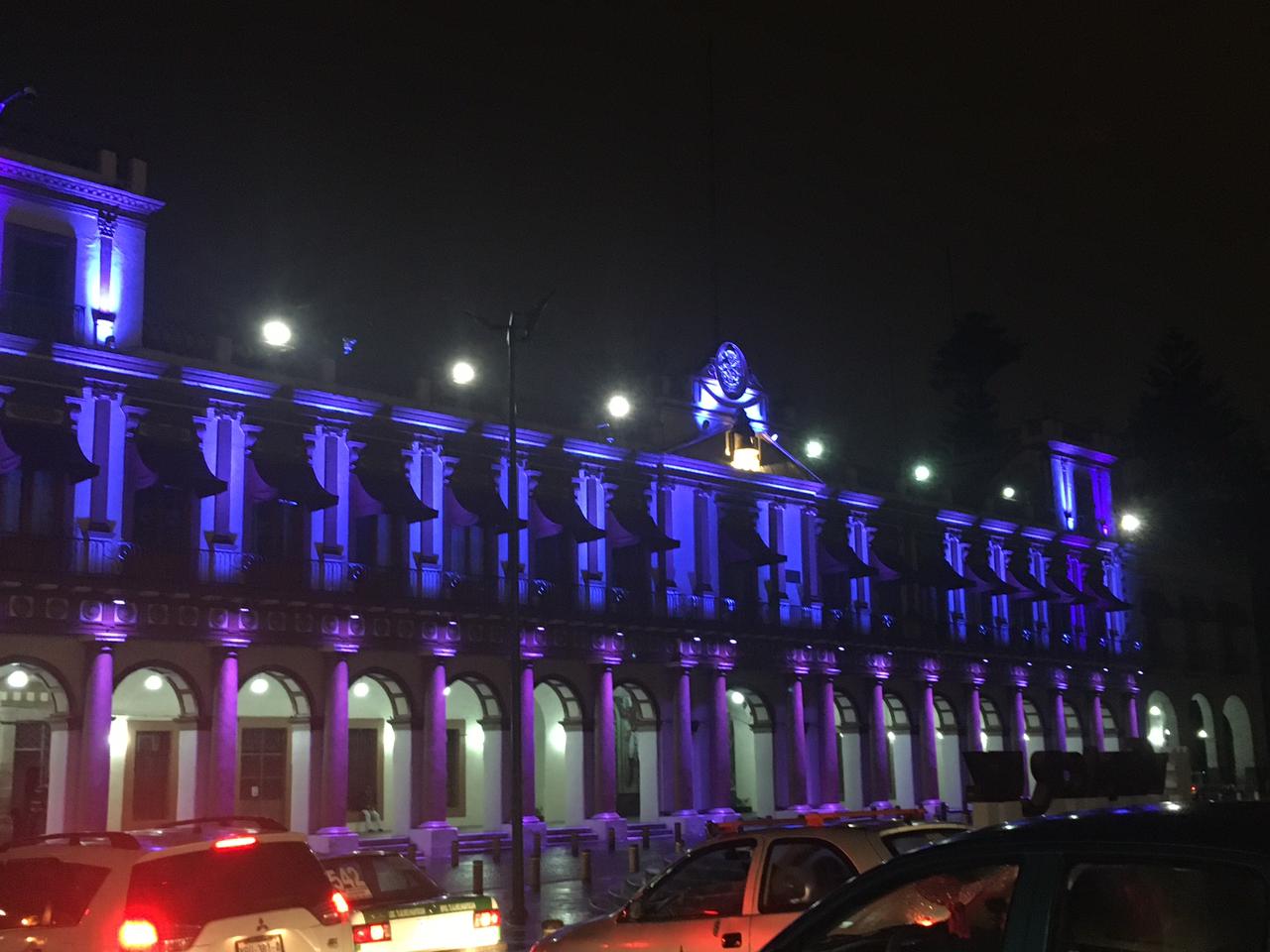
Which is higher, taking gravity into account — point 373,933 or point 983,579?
point 983,579

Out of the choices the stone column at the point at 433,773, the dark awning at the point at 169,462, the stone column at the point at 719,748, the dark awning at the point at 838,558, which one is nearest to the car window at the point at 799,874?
the dark awning at the point at 169,462

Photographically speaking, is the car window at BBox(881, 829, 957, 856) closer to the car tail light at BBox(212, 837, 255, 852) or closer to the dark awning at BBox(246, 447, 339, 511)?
the car tail light at BBox(212, 837, 255, 852)

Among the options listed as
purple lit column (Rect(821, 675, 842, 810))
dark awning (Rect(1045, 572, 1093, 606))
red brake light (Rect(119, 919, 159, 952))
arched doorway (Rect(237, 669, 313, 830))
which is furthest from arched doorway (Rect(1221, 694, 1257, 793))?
red brake light (Rect(119, 919, 159, 952))

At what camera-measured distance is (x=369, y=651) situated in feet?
113

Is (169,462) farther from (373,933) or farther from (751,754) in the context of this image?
(751,754)

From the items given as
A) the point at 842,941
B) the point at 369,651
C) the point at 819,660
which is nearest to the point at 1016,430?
the point at 819,660

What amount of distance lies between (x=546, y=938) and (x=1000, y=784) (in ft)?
11.1

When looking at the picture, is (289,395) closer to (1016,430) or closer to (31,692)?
(31,692)

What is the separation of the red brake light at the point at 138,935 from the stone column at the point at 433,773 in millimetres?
25437

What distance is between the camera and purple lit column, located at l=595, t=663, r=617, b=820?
124 ft

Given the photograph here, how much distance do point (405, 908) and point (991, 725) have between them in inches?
1663

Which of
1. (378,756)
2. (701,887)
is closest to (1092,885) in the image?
(701,887)

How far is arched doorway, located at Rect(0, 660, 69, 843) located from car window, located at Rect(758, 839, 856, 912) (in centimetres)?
2306

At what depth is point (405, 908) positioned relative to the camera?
12703mm
